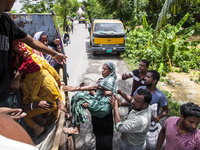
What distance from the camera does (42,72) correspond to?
84.2 inches

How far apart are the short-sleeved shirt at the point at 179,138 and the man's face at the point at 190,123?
0.08 metres

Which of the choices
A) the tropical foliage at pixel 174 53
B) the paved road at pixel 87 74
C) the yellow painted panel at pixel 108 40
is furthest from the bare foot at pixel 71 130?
the yellow painted panel at pixel 108 40

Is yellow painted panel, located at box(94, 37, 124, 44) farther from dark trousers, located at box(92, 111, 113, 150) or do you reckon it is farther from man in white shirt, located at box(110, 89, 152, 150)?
man in white shirt, located at box(110, 89, 152, 150)

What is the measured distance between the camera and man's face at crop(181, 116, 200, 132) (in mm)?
1724

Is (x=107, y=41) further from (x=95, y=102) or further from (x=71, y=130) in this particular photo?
(x=71, y=130)

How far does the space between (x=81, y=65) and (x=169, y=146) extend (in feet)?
19.1

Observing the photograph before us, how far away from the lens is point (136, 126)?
1826mm

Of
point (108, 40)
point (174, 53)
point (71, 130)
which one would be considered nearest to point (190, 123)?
point (71, 130)

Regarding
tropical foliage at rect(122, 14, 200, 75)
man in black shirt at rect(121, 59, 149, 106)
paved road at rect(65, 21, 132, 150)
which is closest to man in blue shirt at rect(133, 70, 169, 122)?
man in black shirt at rect(121, 59, 149, 106)

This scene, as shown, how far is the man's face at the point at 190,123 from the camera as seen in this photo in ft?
5.66

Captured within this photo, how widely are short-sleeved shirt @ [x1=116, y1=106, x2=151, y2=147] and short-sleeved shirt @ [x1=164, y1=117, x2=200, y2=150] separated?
0.30 m

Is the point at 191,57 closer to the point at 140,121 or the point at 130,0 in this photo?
the point at 140,121

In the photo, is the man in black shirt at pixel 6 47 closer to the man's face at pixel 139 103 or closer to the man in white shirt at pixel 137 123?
the man in white shirt at pixel 137 123

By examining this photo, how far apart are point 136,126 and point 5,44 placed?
67.1 inches
